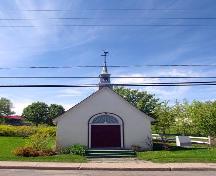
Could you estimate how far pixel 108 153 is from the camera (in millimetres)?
26984

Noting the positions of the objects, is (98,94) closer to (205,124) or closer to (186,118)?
(205,124)

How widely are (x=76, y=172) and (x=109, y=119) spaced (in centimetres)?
1250

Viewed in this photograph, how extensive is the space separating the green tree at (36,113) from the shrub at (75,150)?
265 feet

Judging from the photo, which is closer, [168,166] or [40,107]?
[168,166]

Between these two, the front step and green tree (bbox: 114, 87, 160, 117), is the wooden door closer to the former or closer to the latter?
the front step

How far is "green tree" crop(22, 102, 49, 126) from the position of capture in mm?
107688

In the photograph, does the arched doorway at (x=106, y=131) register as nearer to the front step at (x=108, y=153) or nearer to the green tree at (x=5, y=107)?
the front step at (x=108, y=153)

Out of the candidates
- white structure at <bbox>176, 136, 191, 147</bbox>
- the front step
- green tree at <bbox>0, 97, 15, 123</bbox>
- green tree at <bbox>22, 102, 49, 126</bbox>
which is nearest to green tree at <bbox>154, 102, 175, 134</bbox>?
white structure at <bbox>176, 136, 191, 147</bbox>

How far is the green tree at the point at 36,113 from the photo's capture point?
107688 millimetres

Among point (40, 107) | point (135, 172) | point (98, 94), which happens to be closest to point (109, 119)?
point (98, 94)

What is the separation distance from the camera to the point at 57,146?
29.3 metres

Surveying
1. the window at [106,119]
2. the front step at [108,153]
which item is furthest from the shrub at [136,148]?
the window at [106,119]

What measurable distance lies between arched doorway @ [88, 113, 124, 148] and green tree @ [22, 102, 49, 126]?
3119 inches

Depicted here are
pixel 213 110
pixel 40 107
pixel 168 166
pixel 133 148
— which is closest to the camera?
pixel 168 166
